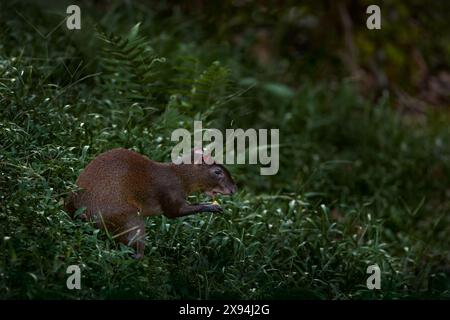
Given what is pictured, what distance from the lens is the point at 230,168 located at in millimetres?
→ 6672

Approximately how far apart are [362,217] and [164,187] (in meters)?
2.15

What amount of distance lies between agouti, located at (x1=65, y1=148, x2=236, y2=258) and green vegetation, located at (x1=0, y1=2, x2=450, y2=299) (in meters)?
0.10

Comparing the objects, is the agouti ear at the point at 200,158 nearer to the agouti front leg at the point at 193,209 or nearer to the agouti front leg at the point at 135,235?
the agouti front leg at the point at 193,209

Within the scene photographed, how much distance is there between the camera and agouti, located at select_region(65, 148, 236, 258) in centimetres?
492

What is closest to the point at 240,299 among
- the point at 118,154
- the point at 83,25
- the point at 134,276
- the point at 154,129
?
the point at 134,276

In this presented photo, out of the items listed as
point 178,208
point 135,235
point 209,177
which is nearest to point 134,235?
point 135,235

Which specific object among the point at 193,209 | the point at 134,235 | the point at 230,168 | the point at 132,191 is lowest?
the point at 134,235

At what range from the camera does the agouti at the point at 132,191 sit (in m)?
4.92

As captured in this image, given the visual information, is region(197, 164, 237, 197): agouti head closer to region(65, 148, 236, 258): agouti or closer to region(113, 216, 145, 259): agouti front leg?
region(65, 148, 236, 258): agouti

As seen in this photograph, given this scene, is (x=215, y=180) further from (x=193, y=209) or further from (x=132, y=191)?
(x=132, y=191)

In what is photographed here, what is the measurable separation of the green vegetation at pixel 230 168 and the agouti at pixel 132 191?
0.34 ft

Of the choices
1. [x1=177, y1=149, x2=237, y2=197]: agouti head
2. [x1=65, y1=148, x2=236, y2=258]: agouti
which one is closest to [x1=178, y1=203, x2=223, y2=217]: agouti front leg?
[x1=65, y1=148, x2=236, y2=258]: agouti

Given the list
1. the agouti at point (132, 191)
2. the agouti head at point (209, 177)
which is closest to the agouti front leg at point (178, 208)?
the agouti at point (132, 191)

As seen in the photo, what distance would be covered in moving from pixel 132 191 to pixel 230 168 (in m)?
1.74
